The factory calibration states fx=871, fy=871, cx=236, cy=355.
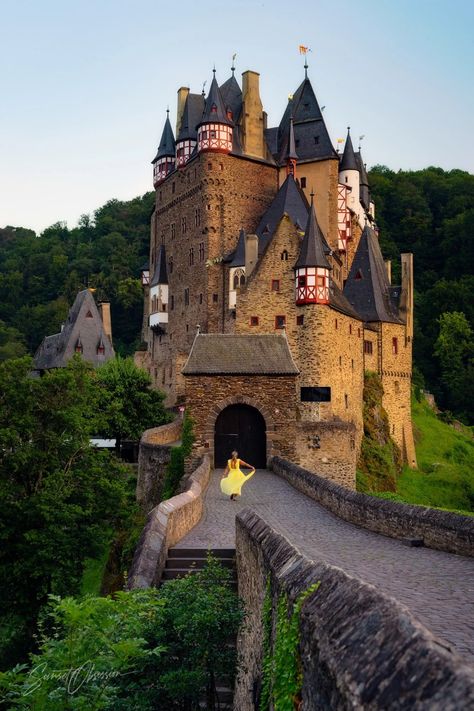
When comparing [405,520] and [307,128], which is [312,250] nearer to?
[307,128]

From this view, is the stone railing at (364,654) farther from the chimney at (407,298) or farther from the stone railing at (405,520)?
the chimney at (407,298)

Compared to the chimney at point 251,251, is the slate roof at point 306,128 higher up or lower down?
higher up

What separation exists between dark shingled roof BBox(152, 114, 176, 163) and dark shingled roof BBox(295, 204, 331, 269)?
24336 millimetres

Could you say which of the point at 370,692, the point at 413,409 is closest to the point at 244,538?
the point at 370,692

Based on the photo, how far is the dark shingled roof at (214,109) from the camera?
57.2 metres

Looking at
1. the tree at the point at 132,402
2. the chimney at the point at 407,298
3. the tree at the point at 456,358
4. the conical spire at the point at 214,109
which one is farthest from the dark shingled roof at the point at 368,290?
the tree at the point at 456,358

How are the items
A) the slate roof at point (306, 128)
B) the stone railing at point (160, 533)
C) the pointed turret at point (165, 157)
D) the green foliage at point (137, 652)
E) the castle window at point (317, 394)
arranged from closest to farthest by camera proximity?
the green foliage at point (137, 652) < the stone railing at point (160, 533) < the castle window at point (317, 394) < the slate roof at point (306, 128) < the pointed turret at point (165, 157)

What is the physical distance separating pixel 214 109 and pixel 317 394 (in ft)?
78.7

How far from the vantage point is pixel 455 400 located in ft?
250

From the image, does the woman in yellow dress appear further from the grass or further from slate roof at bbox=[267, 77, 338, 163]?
slate roof at bbox=[267, 77, 338, 163]

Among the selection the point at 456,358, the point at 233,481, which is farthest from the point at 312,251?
the point at 456,358

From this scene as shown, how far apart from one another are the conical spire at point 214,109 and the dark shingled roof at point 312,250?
16385mm

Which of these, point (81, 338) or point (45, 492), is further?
point (81, 338)

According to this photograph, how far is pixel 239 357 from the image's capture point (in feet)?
98.2
